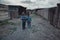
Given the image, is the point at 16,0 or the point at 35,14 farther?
the point at 35,14

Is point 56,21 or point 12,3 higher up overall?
point 12,3

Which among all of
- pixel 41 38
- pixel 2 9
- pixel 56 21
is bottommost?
pixel 41 38

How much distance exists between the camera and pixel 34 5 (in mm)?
3826

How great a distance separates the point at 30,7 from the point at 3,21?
6.25m

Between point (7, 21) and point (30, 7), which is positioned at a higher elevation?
point (30, 7)

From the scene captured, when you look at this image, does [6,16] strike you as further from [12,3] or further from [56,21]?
[12,3]

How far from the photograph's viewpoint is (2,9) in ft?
30.1

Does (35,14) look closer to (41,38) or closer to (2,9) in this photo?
(2,9)

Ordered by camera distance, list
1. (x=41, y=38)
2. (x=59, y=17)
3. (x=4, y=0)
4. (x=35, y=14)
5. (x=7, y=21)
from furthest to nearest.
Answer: (x=35, y=14) < (x=7, y=21) < (x=59, y=17) < (x=41, y=38) < (x=4, y=0)

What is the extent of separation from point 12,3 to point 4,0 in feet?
0.85

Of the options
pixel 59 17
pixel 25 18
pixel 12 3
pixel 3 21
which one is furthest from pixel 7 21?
pixel 12 3

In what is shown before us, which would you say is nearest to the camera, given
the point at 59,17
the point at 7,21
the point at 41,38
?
the point at 41,38

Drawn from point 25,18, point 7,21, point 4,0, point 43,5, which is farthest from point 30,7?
point 7,21

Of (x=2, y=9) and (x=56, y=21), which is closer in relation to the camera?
(x=56, y=21)
